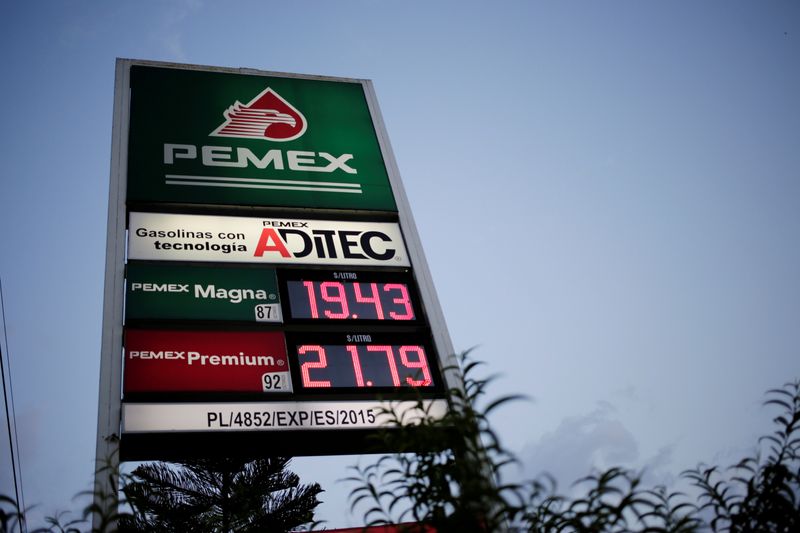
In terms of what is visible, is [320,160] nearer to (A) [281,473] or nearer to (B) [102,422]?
(B) [102,422]

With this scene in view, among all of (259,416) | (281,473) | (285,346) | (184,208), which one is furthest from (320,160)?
(281,473)

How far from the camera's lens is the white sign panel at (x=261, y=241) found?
6953 millimetres

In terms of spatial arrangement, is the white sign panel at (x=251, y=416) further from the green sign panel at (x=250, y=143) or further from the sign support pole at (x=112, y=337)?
the green sign panel at (x=250, y=143)

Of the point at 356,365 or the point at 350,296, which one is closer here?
the point at 356,365

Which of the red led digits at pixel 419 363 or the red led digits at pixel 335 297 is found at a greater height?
the red led digits at pixel 335 297

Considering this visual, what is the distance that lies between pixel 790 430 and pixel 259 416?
12.4 feet

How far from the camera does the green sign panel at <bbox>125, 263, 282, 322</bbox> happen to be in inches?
249

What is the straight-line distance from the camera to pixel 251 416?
5.75m

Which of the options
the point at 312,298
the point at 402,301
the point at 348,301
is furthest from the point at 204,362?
the point at 402,301

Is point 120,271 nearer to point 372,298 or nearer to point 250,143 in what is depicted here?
point 372,298

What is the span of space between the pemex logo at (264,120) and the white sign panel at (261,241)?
157 centimetres

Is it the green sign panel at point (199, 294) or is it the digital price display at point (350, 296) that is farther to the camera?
the digital price display at point (350, 296)

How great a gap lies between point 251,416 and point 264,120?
4440 mm

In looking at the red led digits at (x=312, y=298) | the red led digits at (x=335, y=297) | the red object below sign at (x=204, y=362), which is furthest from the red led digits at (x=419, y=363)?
the red object below sign at (x=204, y=362)
